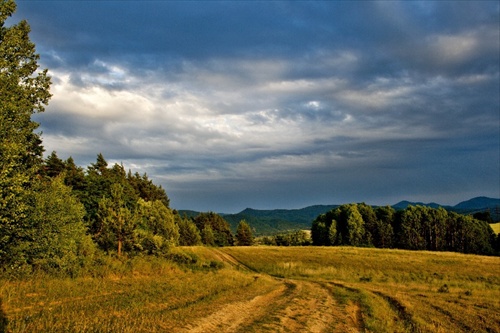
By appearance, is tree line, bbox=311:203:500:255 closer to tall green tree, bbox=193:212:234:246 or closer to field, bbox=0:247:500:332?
tall green tree, bbox=193:212:234:246

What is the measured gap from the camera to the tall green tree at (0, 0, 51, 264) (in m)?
18.2

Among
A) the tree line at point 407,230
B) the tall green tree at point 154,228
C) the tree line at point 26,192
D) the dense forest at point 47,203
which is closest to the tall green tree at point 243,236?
the tree line at point 407,230

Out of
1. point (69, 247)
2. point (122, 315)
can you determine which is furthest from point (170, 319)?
point (69, 247)

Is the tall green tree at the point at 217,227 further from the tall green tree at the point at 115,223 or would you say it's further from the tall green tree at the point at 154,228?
the tall green tree at the point at 115,223

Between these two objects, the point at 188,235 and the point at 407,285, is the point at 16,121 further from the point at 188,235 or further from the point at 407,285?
the point at 188,235

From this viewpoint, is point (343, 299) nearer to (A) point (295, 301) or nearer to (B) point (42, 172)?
(A) point (295, 301)

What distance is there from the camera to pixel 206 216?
166750 millimetres

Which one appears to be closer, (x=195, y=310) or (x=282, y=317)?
(x=195, y=310)

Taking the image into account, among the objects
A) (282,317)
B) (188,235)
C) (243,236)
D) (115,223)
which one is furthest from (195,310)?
(243,236)

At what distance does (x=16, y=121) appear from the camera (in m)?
20.2

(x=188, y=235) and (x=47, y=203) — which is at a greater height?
(x=47, y=203)

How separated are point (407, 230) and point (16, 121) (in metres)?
124

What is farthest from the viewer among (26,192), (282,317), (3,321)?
(26,192)

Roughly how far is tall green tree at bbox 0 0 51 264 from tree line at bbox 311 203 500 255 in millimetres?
107875
